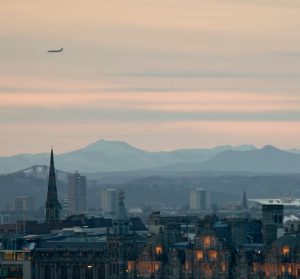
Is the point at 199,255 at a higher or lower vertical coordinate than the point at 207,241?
lower

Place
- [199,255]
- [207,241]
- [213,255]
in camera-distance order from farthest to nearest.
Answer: [207,241] → [199,255] → [213,255]

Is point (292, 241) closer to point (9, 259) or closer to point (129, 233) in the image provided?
point (129, 233)

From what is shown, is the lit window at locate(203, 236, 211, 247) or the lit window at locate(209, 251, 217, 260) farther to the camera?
the lit window at locate(203, 236, 211, 247)

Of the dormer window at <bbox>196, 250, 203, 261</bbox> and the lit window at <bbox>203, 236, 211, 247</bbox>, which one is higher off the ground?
the lit window at <bbox>203, 236, 211, 247</bbox>

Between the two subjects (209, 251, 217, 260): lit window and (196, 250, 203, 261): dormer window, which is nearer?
(209, 251, 217, 260): lit window

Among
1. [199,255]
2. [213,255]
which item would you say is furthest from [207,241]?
[213,255]

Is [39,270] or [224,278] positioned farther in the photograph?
[39,270]

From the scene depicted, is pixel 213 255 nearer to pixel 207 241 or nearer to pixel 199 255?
pixel 199 255

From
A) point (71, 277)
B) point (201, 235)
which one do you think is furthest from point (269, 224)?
point (71, 277)

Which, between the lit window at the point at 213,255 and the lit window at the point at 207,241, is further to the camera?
→ the lit window at the point at 207,241
